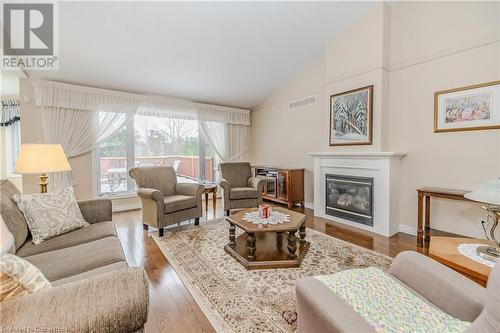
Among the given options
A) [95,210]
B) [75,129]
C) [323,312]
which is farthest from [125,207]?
[323,312]

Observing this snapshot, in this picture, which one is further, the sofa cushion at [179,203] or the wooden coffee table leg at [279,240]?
the sofa cushion at [179,203]

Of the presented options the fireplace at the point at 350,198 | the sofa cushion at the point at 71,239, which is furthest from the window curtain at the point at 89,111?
the fireplace at the point at 350,198

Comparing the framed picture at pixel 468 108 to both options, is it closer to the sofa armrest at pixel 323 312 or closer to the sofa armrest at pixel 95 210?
the sofa armrest at pixel 323 312

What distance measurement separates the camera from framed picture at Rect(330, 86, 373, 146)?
3.32m

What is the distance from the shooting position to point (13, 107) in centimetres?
452

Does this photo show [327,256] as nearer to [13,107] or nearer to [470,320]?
[470,320]

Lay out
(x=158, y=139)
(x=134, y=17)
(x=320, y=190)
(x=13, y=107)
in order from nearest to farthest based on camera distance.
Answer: (x=134, y=17), (x=320, y=190), (x=13, y=107), (x=158, y=139)

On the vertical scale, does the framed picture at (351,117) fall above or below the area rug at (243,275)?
above

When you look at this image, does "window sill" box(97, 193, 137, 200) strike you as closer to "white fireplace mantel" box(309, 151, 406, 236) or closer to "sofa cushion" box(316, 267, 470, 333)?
"white fireplace mantel" box(309, 151, 406, 236)

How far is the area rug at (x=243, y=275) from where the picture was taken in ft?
4.97

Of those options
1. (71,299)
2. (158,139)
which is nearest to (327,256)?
(71,299)

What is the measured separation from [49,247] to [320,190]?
138 inches

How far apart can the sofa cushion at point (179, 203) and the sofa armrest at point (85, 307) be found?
6.99 feet

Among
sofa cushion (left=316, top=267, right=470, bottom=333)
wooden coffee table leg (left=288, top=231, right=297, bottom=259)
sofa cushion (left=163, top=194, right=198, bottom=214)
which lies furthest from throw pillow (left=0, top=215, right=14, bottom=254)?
wooden coffee table leg (left=288, top=231, right=297, bottom=259)
